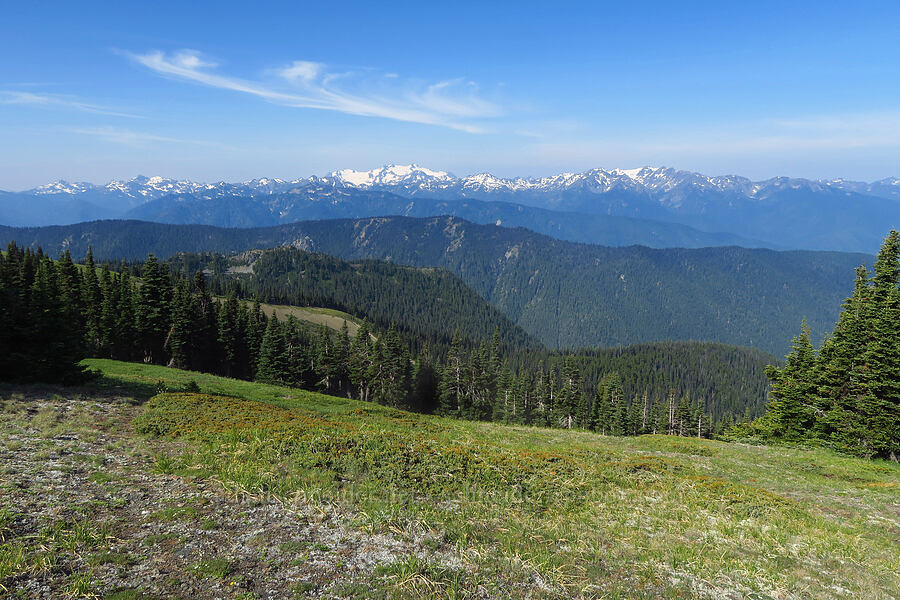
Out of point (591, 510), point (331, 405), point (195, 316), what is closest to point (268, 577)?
point (591, 510)

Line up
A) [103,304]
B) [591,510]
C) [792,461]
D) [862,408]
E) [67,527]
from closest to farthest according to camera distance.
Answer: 1. [67,527]
2. [591,510]
3. [792,461]
4. [862,408]
5. [103,304]

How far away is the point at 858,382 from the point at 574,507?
34495 millimetres

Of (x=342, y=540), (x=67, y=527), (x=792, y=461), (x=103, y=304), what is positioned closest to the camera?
(x=67, y=527)

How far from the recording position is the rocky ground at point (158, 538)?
8.71m

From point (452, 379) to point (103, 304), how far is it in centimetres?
6230

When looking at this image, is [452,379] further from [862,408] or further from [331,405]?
[862,408]

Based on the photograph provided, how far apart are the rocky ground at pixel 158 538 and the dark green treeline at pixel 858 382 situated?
132ft

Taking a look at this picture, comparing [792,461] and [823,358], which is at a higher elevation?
[823,358]

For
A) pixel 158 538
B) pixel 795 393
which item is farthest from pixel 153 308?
pixel 795 393

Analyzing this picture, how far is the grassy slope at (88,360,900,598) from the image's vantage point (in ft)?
36.0

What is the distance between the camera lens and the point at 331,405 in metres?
40.5

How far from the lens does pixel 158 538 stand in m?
10.4

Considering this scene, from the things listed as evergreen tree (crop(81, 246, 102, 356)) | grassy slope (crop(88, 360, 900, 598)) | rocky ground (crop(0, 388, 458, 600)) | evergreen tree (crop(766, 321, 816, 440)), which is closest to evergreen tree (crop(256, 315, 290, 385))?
evergreen tree (crop(81, 246, 102, 356))

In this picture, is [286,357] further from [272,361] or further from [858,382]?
[858,382]
